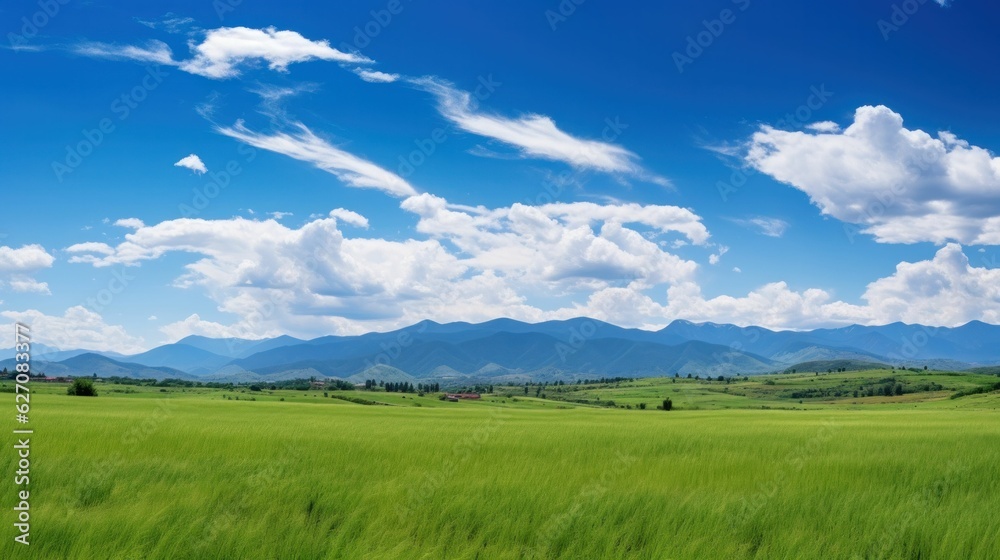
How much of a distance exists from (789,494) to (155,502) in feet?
30.5

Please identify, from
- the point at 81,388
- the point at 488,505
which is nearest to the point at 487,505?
the point at 488,505

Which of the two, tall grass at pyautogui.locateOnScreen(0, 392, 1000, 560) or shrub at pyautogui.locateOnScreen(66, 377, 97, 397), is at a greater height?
tall grass at pyautogui.locateOnScreen(0, 392, 1000, 560)

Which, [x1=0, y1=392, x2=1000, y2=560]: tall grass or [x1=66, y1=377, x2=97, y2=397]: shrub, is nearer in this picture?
[x1=0, y1=392, x2=1000, y2=560]: tall grass

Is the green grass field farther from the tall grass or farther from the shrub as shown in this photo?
the shrub

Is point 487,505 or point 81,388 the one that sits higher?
point 487,505

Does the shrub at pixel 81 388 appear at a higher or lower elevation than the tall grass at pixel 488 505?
lower

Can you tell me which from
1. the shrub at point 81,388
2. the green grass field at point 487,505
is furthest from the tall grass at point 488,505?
the shrub at point 81,388

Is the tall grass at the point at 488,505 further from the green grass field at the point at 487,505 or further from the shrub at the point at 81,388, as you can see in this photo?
the shrub at the point at 81,388

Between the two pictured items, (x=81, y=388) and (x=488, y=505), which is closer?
(x=488, y=505)

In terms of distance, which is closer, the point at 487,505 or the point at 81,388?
the point at 487,505

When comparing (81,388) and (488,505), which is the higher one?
(488,505)

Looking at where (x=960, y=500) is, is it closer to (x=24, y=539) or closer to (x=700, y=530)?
(x=700, y=530)

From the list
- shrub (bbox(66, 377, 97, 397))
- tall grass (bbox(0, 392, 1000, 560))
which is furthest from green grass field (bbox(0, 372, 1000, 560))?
shrub (bbox(66, 377, 97, 397))

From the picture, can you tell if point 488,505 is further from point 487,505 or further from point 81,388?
point 81,388
